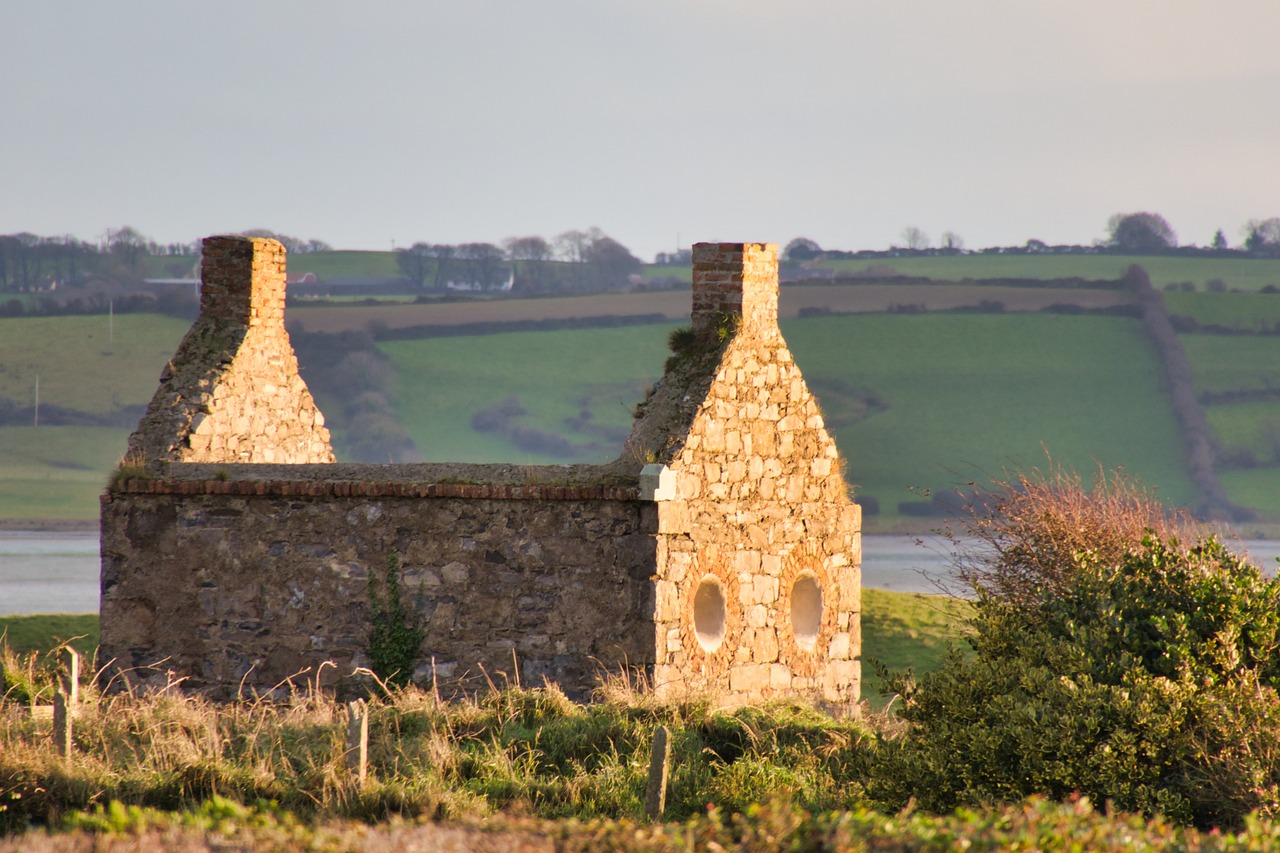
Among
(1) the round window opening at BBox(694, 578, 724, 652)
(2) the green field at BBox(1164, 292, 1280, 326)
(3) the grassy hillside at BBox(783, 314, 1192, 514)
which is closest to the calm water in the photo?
(3) the grassy hillside at BBox(783, 314, 1192, 514)

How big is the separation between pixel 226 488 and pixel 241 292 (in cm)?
316

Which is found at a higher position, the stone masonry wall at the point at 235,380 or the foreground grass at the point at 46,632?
the stone masonry wall at the point at 235,380

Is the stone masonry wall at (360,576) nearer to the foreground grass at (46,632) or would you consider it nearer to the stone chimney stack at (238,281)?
the stone chimney stack at (238,281)

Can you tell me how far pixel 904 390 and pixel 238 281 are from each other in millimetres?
98728

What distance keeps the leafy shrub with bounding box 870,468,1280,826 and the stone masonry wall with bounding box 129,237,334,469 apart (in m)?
8.05

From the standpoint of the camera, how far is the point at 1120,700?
28.3 feet

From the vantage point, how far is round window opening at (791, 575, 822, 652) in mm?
14391

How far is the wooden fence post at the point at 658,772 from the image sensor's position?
9.23 m

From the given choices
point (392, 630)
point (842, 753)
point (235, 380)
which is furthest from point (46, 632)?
point (842, 753)

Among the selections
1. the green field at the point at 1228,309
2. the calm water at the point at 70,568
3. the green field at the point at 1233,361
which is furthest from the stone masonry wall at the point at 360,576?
the green field at the point at 1228,309

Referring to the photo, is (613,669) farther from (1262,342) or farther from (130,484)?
(1262,342)

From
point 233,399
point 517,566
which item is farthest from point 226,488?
point 517,566

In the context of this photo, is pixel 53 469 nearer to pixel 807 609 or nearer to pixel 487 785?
pixel 807 609

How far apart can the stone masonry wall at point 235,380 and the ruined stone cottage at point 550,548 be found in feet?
0.21
